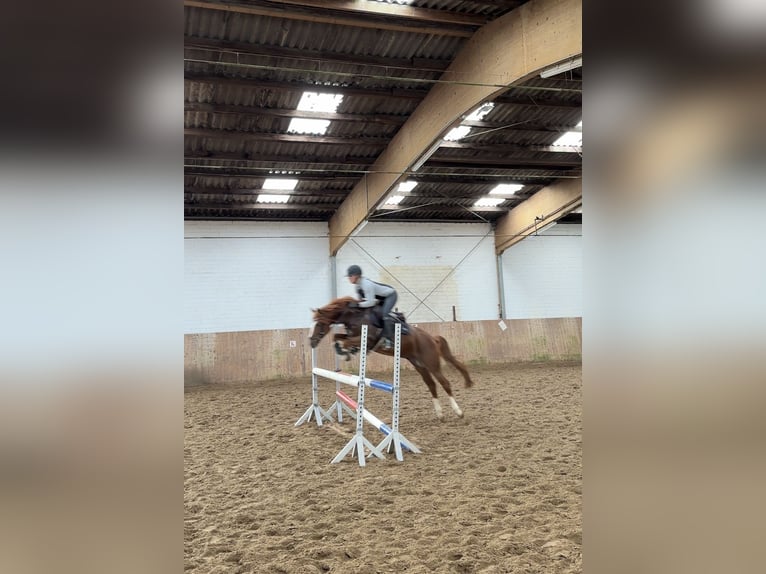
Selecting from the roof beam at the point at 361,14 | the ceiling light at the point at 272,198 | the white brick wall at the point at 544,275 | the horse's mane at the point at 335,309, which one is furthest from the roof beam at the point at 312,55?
the white brick wall at the point at 544,275

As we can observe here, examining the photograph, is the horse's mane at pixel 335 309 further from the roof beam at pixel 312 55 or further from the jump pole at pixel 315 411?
the roof beam at pixel 312 55

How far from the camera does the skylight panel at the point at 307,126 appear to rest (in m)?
9.38

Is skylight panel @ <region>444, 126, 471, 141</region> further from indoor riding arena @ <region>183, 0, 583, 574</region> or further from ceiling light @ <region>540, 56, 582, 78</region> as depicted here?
ceiling light @ <region>540, 56, 582, 78</region>

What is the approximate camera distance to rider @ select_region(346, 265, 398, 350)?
5970 millimetres

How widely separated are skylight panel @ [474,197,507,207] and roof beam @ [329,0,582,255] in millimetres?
4501

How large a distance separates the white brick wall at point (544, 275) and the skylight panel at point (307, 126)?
7.81 meters

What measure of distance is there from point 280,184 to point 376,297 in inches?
272

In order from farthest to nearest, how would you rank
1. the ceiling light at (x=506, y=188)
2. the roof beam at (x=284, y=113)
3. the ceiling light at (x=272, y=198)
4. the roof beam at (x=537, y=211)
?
1. the ceiling light at (x=506, y=188)
2. the roof beam at (x=537, y=211)
3. the ceiling light at (x=272, y=198)
4. the roof beam at (x=284, y=113)

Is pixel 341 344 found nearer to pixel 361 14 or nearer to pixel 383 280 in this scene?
pixel 361 14

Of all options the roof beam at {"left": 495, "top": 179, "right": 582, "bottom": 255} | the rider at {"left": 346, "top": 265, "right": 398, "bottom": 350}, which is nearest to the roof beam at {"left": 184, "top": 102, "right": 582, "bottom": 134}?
the roof beam at {"left": 495, "top": 179, "right": 582, "bottom": 255}
